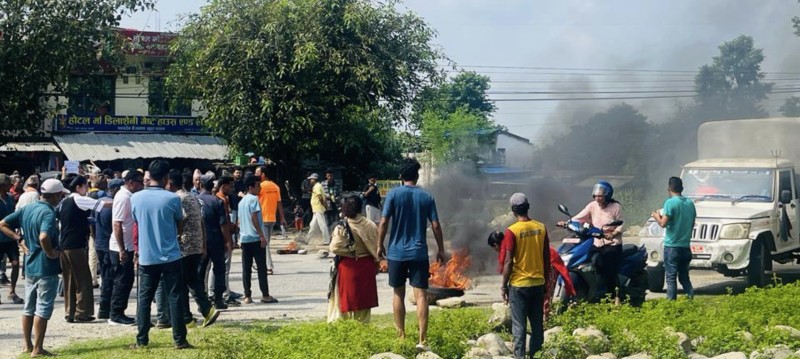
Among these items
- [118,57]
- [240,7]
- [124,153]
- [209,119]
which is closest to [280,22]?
[240,7]

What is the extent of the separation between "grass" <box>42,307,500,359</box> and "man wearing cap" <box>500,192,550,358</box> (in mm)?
628

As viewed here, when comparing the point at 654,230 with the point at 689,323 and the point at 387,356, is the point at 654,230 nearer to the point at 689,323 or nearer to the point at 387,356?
the point at 689,323

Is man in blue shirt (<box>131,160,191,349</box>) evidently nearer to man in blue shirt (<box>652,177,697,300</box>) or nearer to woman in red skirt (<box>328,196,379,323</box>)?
woman in red skirt (<box>328,196,379,323</box>)

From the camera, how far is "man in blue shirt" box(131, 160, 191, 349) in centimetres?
939

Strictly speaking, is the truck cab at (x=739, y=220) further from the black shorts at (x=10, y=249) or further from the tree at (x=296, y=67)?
the tree at (x=296, y=67)

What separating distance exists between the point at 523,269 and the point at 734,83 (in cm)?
2640

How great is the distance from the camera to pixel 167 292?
9.52 meters

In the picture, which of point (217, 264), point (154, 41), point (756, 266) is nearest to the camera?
point (217, 264)

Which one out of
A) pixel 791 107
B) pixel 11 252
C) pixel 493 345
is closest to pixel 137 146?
pixel 11 252

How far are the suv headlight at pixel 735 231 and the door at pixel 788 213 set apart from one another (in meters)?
1.10

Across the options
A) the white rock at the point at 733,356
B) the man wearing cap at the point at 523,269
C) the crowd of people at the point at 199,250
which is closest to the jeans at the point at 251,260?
the crowd of people at the point at 199,250

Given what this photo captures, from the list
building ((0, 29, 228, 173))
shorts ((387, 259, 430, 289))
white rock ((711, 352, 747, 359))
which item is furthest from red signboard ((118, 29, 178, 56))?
white rock ((711, 352, 747, 359))

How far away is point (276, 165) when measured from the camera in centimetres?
3144

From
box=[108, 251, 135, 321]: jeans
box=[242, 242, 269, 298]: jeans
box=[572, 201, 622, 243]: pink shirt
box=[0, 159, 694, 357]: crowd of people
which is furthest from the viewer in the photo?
box=[242, 242, 269, 298]: jeans
